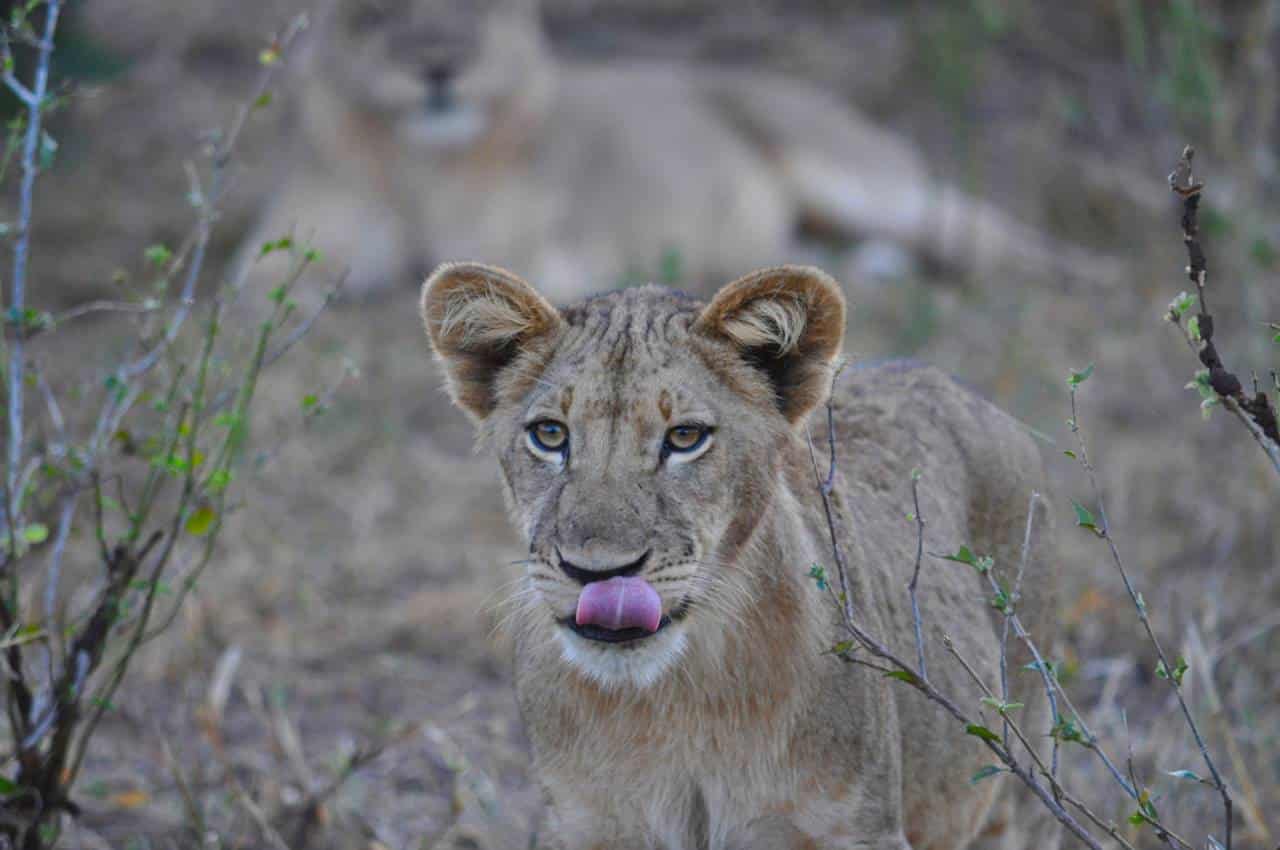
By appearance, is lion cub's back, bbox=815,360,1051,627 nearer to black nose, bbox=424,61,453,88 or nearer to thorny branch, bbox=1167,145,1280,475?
thorny branch, bbox=1167,145,1280,475

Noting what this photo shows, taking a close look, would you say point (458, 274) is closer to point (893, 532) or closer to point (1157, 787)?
point (893, 532)

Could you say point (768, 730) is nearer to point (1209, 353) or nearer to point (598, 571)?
point (598, 571)

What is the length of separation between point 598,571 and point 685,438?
1.17ft

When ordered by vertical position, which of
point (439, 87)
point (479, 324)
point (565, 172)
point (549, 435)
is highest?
point (479, 324)

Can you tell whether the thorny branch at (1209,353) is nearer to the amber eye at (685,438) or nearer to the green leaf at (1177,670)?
the green leaf at (1177,670)

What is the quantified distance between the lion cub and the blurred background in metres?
0.55

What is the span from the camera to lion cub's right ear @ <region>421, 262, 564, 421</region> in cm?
342

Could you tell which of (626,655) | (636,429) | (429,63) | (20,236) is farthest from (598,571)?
(429,63)

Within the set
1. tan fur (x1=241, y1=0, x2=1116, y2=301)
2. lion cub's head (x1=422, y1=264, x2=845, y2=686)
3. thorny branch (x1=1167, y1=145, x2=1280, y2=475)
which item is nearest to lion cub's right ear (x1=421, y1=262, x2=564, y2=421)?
lion cub's head (x1=422, y1=264, x2=845, y2=686)

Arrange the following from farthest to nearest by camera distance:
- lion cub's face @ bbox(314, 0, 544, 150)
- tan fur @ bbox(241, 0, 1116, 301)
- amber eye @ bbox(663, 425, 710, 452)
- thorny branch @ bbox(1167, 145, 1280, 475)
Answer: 1. tan fur @ bbox(241, 0, 1116, 301)
2. lion cub's face @ bbox(314, 0, 544, 150)
3. amber eye @ bbox(663, 425, 710, 452)
4. thorny branch @ bbox(1167, 145, 1280, 475)

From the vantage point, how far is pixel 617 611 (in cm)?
297

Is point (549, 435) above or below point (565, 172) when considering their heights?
above

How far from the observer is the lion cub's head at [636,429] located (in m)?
3.03

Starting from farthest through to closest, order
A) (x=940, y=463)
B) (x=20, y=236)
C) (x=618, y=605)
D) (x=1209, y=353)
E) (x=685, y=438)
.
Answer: (x=940, y=463) → (x=20, y=236) → (x=685, y=438) → (x=618, y=605) → (x=1209, y=353)
